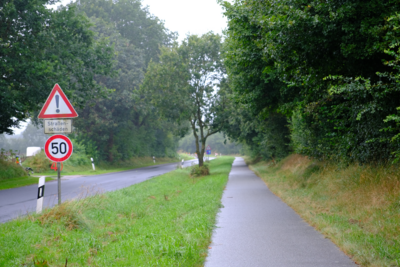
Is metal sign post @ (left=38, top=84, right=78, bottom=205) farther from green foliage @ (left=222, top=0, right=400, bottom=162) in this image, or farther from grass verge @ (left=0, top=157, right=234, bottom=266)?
green foliage @ (left=222, top=0, right=400, bottom=162)

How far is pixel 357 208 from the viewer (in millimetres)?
8086

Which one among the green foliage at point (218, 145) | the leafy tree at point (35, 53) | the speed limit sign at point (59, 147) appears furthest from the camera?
the green foliage at point (218, 145)

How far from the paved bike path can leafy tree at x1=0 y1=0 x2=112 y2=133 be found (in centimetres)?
1158

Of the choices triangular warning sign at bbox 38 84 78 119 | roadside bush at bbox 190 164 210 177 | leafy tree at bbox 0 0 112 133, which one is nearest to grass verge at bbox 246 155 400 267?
triangular warning sign at bbox 38 84 78 119

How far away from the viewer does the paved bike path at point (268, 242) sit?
5098 millimetres

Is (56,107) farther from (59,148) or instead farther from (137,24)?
(137,24)

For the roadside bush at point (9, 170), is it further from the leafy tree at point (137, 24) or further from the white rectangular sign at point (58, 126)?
the leafy tree at point (137, 24)

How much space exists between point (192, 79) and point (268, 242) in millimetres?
18849

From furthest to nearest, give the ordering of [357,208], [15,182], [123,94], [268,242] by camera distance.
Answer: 1. [123,94]
2. [15,182]
3. [357,208]
4. [268,242]

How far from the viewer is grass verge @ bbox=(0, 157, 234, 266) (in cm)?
523

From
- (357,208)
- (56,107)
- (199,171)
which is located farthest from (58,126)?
(199,171)

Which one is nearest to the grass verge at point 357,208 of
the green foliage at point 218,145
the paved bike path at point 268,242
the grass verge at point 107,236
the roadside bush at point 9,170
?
the paved bike path at point 268,242

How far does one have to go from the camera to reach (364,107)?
6.86m

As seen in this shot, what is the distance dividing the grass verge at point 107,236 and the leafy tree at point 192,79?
14453mm
